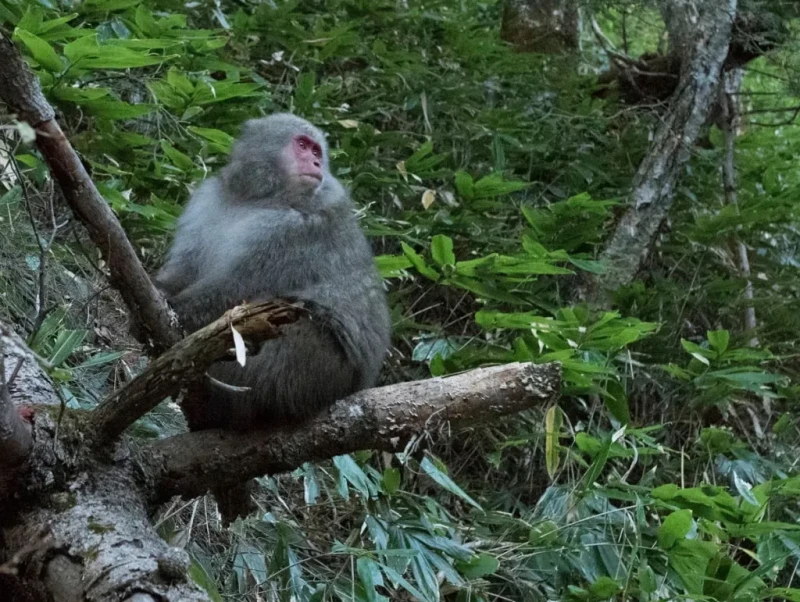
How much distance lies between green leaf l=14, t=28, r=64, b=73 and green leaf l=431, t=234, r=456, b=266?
148cm

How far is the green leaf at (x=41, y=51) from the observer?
3115 mm

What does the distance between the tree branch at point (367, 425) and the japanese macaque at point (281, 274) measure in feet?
0.23

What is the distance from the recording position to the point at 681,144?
4.87 metres

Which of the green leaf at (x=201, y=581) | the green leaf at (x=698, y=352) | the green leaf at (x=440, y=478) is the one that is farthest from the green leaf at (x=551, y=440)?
the green leaf at (x=201, y=581)

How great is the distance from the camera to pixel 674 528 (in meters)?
3.15

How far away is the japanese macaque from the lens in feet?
9.47

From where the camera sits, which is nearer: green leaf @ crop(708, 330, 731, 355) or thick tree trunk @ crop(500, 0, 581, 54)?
green leaf @ crop(708, 330, 731, 355)

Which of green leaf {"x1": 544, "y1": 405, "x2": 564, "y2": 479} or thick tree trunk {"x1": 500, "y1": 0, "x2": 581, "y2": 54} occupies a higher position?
thick tree trunk {"x1": 500, "y1": 0, "x2": 581, "y2": 54}

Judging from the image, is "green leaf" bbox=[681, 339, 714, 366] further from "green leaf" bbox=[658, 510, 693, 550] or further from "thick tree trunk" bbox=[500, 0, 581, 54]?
"thick tree trunk" bbox=[500, 0, 581, 54]

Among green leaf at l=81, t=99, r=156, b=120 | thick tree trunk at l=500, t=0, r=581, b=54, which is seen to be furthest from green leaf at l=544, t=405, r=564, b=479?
thick tree trunk at l=500, t=0, r=581, b=54

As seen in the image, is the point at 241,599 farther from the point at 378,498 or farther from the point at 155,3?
the point at 155,3

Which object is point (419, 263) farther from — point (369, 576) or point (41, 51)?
point (41, 51)

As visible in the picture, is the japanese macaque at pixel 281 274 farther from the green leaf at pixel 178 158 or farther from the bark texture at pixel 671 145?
the bark texture at pixel 671 145

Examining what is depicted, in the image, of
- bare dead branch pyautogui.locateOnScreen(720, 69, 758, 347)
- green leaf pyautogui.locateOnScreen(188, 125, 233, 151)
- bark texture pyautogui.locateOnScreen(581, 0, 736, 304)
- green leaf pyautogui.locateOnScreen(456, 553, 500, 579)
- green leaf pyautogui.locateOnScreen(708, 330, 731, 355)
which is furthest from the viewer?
bare dead branch pyautogui.locateOnScreen(720, 69, 758, 347)
